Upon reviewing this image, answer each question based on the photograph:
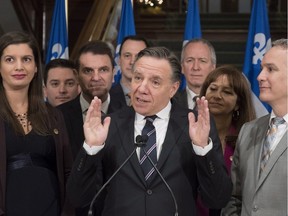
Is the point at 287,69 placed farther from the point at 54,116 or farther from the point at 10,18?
the point at 10,18

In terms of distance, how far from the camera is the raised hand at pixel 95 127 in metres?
2.20

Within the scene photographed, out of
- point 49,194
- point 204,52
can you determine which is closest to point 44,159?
point 49,194

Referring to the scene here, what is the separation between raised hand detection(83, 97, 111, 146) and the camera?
220cm

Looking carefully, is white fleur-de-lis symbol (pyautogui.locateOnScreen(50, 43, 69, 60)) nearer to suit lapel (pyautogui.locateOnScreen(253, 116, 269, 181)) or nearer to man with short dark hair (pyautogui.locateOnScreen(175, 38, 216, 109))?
man with short dark hair (pyautogui.locateOnScreen(175, 38, 216, 109))

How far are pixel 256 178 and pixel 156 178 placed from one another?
1.26ft

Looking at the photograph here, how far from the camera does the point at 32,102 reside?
272 cm

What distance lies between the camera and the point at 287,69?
2.23m

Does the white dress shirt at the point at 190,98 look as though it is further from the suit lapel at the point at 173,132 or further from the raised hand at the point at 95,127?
the raised hand at the point at 95,127

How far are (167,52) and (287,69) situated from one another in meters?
0.48

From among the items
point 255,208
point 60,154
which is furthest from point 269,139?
point 60,154

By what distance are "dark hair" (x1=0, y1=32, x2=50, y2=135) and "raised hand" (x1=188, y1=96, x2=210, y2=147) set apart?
77 centimetres

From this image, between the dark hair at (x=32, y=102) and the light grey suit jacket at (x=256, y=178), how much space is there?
87cm

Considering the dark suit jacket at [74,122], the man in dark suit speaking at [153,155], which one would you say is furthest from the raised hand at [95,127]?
the dark suit jacket at [74,122]

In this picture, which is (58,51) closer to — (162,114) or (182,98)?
(182,98)
